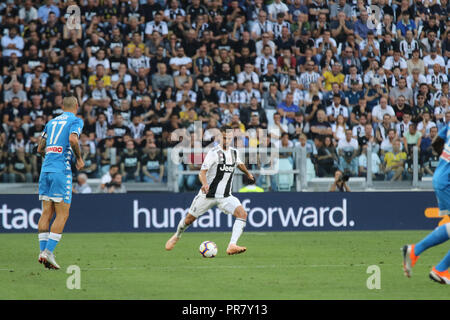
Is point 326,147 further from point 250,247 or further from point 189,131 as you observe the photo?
point 250,247

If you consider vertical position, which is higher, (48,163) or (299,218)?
(48,163)

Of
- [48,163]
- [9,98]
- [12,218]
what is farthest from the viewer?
[9,98]

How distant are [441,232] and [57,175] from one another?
5056mm

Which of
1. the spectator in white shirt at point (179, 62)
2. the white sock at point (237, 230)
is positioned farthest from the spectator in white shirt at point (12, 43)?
the white sock at point (237, 230)

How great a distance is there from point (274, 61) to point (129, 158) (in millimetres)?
5772

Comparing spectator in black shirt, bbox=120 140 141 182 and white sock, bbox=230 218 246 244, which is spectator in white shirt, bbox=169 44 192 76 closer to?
spectator in black shirt, bbox=120 140 141 182

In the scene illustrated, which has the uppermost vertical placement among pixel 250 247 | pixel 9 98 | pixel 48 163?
pixel 9 98

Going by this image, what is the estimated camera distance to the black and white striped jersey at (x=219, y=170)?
A: 45.9 ft

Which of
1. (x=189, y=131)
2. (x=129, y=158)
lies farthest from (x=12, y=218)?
(x=189, y=131)

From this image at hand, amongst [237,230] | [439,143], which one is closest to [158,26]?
[237,230]

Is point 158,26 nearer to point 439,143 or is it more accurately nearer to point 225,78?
point 225,78

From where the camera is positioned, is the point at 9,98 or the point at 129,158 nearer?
the point at 129,158

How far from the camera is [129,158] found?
18.5 m

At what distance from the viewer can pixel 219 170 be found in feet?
46.1
